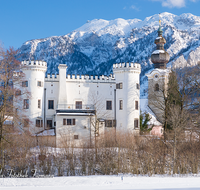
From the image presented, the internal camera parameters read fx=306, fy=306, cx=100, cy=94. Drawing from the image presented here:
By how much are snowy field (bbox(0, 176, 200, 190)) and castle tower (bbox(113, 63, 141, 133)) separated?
57.2 ft

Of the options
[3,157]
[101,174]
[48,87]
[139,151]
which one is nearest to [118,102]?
[48,87]

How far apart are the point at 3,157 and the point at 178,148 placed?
16.9 meters

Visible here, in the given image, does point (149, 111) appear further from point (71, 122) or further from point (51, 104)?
point (71, 122)

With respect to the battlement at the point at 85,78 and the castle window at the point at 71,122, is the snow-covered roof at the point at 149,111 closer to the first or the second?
the battlement at the point at 85,78

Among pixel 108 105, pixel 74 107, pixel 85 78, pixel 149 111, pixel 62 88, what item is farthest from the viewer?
pixel 149 111

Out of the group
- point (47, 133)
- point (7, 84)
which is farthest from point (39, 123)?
point (7, 84)

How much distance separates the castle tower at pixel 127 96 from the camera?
43281mm

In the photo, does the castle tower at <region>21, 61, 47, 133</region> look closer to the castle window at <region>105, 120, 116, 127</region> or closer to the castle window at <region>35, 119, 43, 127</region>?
the castle window at <region>35, 119, 43, 127</region>

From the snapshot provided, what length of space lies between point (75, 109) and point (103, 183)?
1769 centimetres

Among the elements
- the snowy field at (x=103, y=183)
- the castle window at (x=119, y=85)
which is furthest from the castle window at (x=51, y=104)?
the snowy field at (x=103, y=183)

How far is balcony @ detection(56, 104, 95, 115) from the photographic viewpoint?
131ft

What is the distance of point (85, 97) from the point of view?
147 ft

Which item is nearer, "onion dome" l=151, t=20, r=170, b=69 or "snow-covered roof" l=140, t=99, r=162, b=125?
"snow-covered roof" l=140, t=99, r=162, b=125

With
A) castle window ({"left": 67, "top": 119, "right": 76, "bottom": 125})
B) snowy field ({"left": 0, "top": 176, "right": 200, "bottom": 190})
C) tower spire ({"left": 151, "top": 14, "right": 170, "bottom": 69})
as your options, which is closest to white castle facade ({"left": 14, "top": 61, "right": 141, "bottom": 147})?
castle window ({"left": 67, "top": 119, "right": 76, "bottom": 125})
